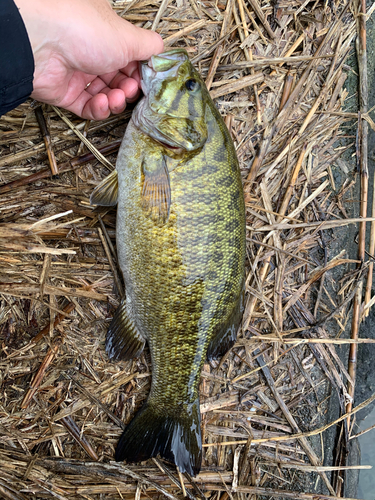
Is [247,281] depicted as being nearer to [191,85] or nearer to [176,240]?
[176,240]

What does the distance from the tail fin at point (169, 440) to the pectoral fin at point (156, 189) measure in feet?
4.27

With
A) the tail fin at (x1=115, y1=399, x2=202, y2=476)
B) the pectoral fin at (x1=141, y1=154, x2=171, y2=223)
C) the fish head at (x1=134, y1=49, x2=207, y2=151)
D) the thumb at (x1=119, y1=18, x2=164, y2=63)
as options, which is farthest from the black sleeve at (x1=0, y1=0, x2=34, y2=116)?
the tail fin at (x1=115, y1=399, x2=202, y2=476)

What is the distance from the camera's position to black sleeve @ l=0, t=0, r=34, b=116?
1.71 m

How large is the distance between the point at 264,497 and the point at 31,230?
2621 mm

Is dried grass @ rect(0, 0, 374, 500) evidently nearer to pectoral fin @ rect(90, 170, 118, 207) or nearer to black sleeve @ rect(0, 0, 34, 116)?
pectoral fin @ rect(90, 170, 118, 207)

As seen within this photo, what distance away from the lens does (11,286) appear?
2.40 m

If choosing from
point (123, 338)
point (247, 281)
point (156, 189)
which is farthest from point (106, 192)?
point (247, 281)

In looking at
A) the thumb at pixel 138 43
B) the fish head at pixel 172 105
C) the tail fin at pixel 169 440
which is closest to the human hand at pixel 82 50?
the thumb at pixel 138 43

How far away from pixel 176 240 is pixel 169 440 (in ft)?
4.32

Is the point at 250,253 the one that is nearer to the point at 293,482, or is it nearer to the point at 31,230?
the point at 31,230

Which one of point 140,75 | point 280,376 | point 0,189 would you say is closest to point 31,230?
point 0,189

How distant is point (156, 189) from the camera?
2.03 meters

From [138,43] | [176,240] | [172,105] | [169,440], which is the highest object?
[138,43]

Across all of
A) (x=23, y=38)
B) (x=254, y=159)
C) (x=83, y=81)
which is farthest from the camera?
(x=254, y=159)
